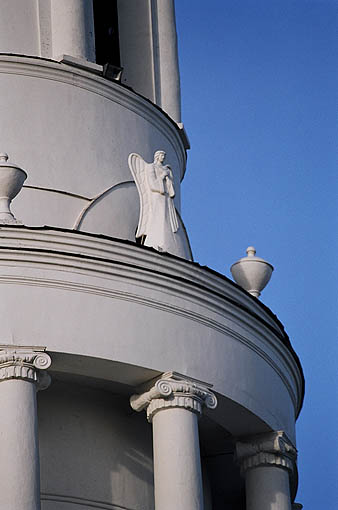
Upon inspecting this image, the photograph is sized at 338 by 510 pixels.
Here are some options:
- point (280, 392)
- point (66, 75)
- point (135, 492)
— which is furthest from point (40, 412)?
point (66, 75)

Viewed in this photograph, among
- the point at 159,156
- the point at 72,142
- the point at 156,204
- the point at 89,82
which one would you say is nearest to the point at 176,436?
the point at 156,204

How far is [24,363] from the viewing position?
24531 millimetres

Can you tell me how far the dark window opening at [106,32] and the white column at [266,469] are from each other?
6.88 metres

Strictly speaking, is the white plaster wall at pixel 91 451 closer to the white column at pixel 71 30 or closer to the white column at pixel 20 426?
the white column at pixel 20 426

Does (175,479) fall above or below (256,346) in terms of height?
below

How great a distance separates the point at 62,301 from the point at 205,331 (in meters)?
2.22

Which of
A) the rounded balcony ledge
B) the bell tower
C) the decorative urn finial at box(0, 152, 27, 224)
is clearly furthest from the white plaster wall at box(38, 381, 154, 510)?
the decorative urn finial at box(0, 152, 27, 224)

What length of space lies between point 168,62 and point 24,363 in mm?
8451

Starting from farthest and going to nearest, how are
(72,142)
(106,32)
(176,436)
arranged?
(106,32) → (72,142) → (176,436)

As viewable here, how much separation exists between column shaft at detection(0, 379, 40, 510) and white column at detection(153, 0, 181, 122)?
311 inches

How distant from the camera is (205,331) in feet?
86.5

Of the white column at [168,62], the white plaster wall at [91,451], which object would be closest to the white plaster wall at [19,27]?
the white column at [168,62]

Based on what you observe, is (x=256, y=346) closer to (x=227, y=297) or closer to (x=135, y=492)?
(x=227, y=297)

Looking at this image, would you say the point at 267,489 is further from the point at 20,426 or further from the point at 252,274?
the point at 20,426
